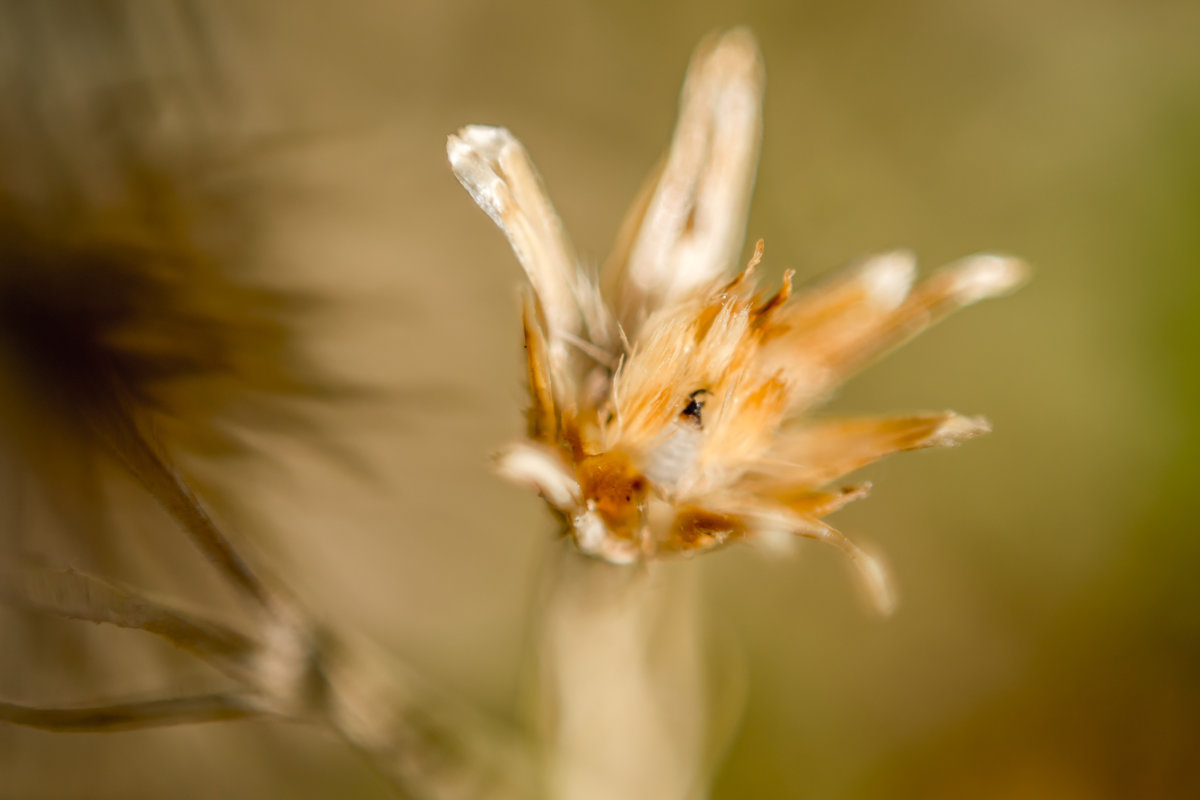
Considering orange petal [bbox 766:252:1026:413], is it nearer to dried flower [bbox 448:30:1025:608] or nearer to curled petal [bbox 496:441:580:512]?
dried flower [bbox 448:30:1025:608]

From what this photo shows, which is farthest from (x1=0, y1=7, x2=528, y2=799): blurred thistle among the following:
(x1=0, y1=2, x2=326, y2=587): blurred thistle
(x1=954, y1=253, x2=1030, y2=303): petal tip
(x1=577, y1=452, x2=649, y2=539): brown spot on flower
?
(x1=954, y1=253, x2=1030, y2=303): petal tip

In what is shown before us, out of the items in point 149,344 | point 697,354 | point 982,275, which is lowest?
point 149,344

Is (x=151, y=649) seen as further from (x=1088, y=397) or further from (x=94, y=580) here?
(x=1088, y=397)

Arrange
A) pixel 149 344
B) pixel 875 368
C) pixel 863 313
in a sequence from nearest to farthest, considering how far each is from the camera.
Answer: pixel 863 313 → pixel 149 344 → pixel 875 368

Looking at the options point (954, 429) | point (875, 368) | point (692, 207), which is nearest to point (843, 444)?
point (954, 429)

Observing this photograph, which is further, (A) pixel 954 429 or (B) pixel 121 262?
(B) pixel 121 262

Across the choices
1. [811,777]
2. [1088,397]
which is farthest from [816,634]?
[1088,397]

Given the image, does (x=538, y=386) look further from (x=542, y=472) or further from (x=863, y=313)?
(x=863, y=313)

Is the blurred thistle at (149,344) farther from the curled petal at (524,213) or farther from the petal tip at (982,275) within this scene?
the petal tip at (982,275)
